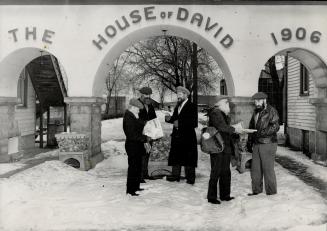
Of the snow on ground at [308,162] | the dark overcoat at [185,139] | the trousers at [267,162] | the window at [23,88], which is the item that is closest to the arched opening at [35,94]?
the window at [23,88]

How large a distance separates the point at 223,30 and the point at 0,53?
18.4ft

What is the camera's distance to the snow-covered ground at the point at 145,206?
199 inches

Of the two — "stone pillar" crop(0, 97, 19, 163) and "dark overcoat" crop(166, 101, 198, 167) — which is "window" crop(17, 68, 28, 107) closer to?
"stone pillar" crop(0, 97, 19, 163)

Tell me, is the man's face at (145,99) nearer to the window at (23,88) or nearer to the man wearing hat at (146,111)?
the man wearing hat at (146,111)

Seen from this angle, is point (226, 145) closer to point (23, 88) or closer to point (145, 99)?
point (145, 99)

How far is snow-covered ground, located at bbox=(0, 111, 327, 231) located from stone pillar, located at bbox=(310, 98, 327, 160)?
8.53 ft

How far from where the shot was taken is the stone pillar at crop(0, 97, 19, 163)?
10094mm

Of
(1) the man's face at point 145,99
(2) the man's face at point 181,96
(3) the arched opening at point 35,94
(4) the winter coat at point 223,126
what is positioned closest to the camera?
(4) the winter coat at point 223,126

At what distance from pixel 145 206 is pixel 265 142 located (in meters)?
2.26

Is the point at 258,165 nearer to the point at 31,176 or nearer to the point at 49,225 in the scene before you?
the point at 49,225

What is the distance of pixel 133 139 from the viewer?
6500 millimetres

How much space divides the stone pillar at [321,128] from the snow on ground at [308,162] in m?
0.39

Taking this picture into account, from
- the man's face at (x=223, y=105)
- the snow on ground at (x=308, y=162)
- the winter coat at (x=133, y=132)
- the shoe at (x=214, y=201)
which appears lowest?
the shoe at (x=214, y=201)

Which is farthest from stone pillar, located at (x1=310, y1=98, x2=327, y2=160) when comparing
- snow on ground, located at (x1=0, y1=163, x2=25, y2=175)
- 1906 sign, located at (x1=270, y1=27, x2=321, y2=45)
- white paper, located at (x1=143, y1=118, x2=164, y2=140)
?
snow on ground, located at (x1=0, y1=163, x2=25, y2=175)
